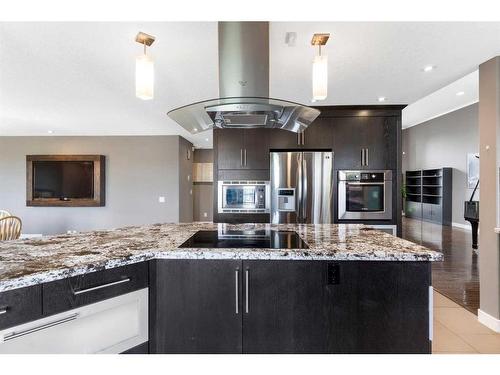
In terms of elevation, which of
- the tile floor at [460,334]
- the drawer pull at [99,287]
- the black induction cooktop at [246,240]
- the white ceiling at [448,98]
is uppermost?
the white ceiling at [448,98]

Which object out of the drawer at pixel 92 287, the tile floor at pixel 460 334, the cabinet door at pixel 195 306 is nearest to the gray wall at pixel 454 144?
the tile floor at pixel 460 334

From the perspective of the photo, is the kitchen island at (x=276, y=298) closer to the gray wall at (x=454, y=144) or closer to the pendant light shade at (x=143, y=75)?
the pendant light shade at (x=143, y=75)

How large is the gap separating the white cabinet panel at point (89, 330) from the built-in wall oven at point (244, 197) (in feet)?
8.43

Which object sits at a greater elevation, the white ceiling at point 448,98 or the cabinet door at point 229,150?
the white ceiling at point 448,98

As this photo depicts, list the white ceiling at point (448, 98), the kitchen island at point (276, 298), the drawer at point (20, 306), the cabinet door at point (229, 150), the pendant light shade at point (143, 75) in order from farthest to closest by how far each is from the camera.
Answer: the white ceiling at point (448, 98), the cabinet door at point (229, 150), the pendant light shade at point (143, 75), the kitchen island at point (276, 298), the drawer at point (20, 306)

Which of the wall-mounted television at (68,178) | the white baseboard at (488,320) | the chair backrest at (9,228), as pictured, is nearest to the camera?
the white baseboard at (488,320)

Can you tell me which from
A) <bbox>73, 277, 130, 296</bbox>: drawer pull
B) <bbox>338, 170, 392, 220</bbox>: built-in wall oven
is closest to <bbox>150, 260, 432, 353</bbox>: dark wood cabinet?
<bbox>73, 277, 130, 296</bbox>: drawer pull

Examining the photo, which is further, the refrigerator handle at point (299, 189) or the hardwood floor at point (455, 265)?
the refrigerator handle at point (299, 189)

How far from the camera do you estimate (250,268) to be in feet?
4.57

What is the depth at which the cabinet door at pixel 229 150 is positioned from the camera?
154 inches

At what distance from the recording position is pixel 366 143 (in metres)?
3.80

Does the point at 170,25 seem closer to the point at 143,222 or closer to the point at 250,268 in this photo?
the point at 250,268

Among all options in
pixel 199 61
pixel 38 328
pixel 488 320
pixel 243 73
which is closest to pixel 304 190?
pixel 199 61
